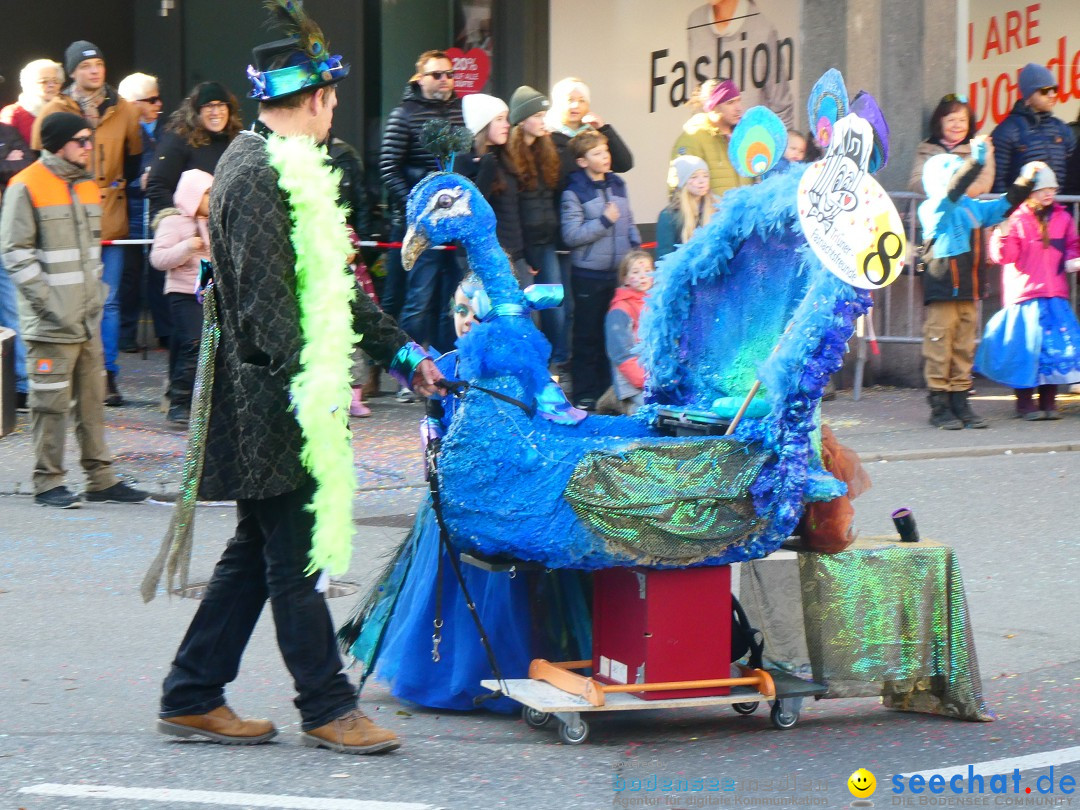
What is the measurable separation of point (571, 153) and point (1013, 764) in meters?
6.58

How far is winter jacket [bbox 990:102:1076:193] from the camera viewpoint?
503 inches

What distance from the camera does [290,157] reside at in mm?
4586

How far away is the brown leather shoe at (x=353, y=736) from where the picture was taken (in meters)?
4.68

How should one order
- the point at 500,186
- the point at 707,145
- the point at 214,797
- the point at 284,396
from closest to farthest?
the point at 214,797 → the point at 284,396 → the point at 500,186 → the point at 707,145

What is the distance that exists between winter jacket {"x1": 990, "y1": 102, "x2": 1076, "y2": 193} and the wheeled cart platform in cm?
852

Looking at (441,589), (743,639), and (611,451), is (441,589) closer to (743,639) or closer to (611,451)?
(611,451)

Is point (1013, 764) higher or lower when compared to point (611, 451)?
lower

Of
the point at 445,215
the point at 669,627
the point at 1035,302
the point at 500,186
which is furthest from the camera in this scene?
the point at 1035,302

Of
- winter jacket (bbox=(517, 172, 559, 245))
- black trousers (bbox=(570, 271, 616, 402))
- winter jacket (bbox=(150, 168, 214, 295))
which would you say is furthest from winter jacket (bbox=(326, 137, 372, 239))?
black trousers (bbox=(570, 271, 616, 402))

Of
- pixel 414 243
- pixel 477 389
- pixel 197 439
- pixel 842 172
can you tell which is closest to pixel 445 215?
pixel 414 243

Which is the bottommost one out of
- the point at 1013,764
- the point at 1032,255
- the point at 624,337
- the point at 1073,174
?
the point at 1013,764

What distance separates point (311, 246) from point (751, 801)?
6.27 ft

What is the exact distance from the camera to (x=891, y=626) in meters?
5.18

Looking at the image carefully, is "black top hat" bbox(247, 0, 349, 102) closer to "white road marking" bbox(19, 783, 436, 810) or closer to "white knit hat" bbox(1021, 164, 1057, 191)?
"white road marking" bbox(19, 783, 436, 810)
